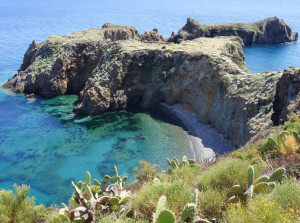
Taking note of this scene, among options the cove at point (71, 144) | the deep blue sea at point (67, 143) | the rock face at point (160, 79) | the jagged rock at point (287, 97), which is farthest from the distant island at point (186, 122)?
the deep blue sea at point (67, 143)

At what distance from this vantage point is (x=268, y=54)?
10162 cm

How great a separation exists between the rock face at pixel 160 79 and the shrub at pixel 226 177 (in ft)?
52.4

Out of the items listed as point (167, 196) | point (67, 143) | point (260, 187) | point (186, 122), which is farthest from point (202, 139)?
point (167, 196)

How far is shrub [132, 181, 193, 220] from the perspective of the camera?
10758mm

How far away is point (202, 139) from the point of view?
138 feet

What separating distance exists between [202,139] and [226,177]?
30734 millimetres

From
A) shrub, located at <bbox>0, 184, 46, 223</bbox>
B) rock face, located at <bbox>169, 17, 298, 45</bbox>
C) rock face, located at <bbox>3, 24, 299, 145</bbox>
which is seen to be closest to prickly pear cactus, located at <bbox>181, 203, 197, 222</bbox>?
shrub, located at <bbox>0, 184, 46, 223</bbox>

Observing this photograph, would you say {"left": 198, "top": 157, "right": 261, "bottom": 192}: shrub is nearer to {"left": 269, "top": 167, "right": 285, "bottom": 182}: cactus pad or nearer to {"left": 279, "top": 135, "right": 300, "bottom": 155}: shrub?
{"left": 269, "top": 167, "right": 285, "bottom": 182}: cactus pad

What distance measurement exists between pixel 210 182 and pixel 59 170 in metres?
27.7

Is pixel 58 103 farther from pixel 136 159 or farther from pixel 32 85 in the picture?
pixel 136 159

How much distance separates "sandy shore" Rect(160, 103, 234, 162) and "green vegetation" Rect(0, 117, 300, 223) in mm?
20793

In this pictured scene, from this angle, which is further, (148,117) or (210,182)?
(148,117)

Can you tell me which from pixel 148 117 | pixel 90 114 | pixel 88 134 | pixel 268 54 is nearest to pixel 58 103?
pixel 90 114

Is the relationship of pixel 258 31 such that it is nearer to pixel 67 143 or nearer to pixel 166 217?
pixel 67 143
